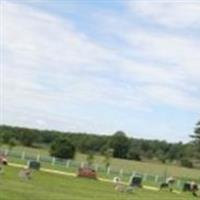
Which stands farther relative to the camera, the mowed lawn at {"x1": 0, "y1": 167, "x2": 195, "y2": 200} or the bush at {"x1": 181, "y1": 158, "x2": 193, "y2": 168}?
the bush at {"x1": 181, "y1": 158, "x2": 193, "y2": 168}

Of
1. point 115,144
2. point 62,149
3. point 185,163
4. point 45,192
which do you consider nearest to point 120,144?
point 115,144

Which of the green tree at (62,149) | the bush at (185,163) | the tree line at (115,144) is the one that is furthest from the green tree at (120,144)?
the green tree at (62,149)

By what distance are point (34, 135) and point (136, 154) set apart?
20060 millimetres

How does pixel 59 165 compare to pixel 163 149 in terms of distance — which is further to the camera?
pixel 163 149

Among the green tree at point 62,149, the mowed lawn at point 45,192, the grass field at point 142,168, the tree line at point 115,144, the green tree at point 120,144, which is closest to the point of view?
the mowed lawn at point 45,192

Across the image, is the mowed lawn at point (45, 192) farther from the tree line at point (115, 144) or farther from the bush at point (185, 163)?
the bush at point (185, 163)

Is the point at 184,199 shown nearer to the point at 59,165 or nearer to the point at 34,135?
the point at 59,165

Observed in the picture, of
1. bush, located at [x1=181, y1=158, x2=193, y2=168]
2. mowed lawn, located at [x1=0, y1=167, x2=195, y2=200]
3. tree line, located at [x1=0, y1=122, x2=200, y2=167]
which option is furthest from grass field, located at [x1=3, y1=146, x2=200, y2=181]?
mowed lawn, located at [x1=0, y1=167, x2=195, y2=200]

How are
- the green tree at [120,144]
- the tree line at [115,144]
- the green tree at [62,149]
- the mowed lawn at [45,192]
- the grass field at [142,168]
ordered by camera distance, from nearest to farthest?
the mowed lawn at [45,192] → the green tree at [62,149] → the grass field at [142,168] → the tree line at [115,144] → the green tree at [120,144]

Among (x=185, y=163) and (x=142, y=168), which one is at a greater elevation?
(x=185, y=163)

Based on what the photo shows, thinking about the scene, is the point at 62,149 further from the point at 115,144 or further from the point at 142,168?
the point at 115,144

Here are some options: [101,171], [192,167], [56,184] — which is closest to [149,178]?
[101,171]

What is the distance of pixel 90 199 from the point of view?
38.6 metres

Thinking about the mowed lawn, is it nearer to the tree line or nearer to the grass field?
the grass field
